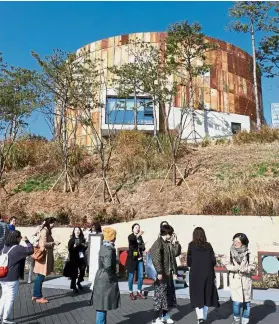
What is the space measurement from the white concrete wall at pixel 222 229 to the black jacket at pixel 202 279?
5.22 metres

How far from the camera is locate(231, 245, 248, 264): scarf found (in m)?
5.38

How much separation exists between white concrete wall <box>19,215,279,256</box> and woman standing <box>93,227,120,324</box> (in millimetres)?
6085

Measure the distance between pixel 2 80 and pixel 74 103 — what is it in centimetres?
400

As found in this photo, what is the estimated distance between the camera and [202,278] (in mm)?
5270

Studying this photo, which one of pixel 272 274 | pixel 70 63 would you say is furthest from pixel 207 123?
pixel 272 274

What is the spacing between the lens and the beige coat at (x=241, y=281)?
5262 mm

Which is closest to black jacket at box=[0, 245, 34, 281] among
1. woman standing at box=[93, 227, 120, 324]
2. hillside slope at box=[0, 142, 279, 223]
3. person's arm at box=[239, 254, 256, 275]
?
woman standing at box=[93, 227, 120, 324]

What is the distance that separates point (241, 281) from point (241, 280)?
2cm

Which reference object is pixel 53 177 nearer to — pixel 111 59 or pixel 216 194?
pixel 216 194

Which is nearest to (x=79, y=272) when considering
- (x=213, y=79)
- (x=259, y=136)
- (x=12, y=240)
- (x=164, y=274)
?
(x=12, y=240)

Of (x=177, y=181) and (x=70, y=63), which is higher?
(x=70, y=63)

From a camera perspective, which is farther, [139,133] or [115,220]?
[139,133]

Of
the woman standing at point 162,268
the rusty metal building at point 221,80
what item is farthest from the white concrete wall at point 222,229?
the rusty metal building at point 221,80

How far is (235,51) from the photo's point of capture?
41.2m
